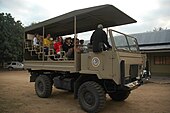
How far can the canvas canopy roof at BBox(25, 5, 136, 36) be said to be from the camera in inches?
332

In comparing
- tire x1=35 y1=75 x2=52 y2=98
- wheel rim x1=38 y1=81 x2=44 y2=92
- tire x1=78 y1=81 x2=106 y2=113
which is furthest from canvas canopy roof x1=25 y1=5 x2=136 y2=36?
tire x1=78 y1=81 x2=106 y2=113

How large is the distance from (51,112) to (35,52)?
4.23 metres

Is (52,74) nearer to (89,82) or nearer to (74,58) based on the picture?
(74,58)

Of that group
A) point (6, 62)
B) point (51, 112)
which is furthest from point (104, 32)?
point (6, 62)

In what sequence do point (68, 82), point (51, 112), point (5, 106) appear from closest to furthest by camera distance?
point (51, 112) → point (5, 106) → point (68, 82)

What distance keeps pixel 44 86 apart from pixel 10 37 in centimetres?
2899

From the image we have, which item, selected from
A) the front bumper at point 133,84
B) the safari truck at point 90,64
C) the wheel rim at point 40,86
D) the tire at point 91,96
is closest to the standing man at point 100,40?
the safari truck at point 90,64

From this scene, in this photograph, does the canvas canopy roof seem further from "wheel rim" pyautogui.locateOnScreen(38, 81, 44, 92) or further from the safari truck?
"wheel rim" pyautogui.locateOnScreen(38, 81, 44, 92)

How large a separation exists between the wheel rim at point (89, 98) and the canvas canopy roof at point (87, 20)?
9.59 feet

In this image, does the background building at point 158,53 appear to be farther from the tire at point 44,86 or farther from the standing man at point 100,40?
the standing man at point 100,40

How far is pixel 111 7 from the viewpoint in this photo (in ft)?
27.1

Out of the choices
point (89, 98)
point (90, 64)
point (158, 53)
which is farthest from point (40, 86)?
point (158, 53)

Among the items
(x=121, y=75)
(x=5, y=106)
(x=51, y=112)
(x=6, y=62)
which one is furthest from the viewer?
(x=6, y=62)

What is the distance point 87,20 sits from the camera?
980 cm
